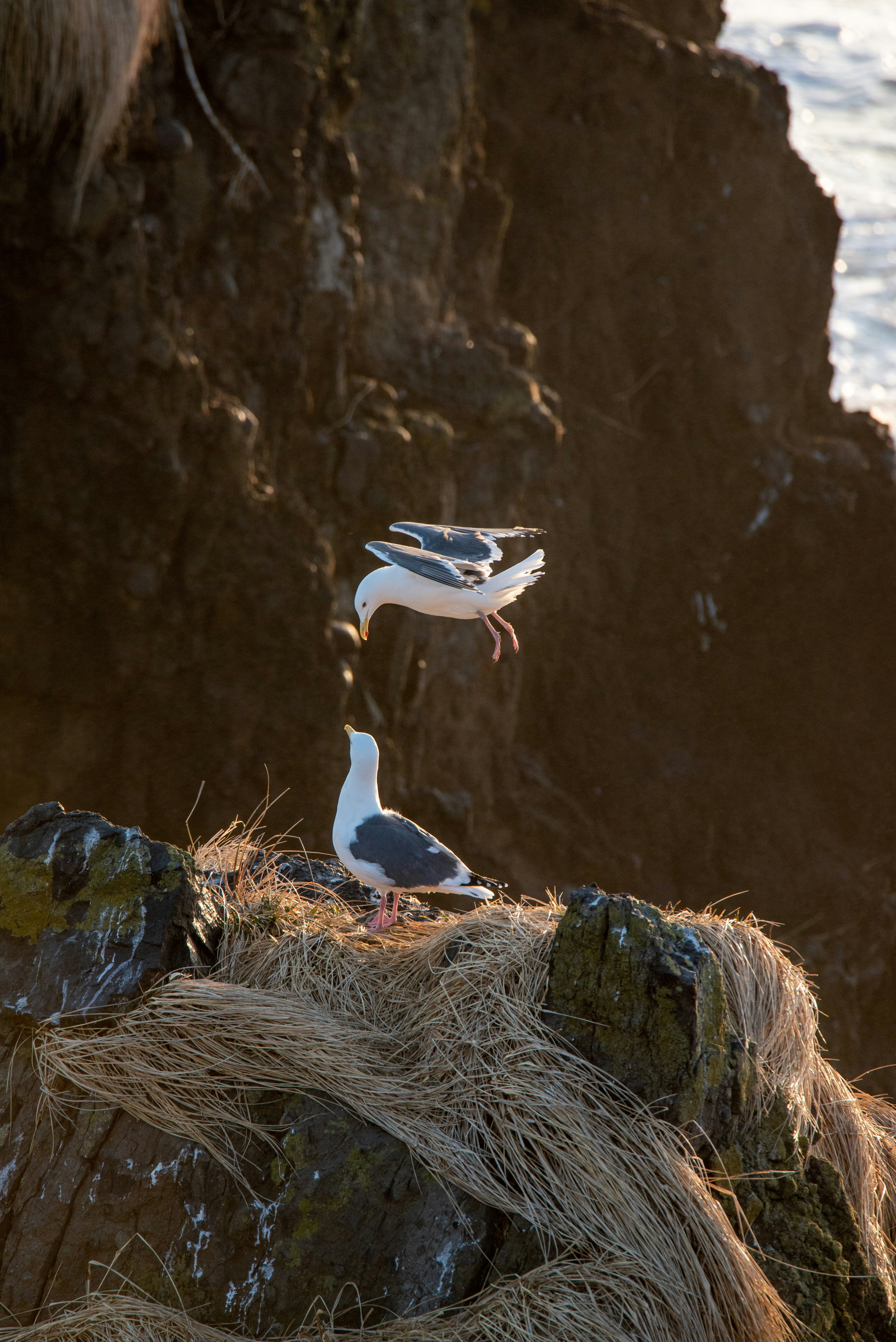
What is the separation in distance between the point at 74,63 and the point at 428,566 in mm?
5293

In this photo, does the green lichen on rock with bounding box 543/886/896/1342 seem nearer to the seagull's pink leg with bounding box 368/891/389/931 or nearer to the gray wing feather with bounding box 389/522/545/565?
the seagull's pink leg with bounding box 368/891/389/931

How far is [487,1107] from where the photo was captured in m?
2.57

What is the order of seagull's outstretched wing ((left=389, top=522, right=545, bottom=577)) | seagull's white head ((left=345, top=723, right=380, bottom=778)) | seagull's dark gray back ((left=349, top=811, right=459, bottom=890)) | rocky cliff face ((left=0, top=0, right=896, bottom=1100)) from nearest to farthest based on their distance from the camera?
seagull's outstretched wing ((left=389, top=522, right=545, bottom=577)) < seagull's dark gray back ((left=349, top=811, right=459, bottom=890)) < seagull's white head ((left=345, top=723, right=380, bottom=778)) < rocky cliff face ((left=0, top=0, right=896, bottom=1100))

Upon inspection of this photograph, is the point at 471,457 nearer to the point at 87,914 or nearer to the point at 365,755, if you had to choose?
the point at 365,755

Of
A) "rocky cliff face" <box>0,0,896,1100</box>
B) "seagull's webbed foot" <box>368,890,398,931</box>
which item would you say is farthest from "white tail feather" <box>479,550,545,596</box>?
"rocky cliff face" <box>0,0,896,1100</box>

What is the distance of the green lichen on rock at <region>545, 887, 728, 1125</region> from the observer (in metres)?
2.61

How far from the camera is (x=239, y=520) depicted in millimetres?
7613

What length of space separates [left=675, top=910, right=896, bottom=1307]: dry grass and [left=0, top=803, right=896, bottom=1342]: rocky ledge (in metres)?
0.12

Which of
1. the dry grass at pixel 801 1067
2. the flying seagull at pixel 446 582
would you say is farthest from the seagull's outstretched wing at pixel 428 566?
the dry grass at pixel 801 1067

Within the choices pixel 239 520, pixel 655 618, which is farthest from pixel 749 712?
pixel 239 520

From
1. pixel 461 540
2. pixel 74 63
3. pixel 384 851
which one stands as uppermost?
pixel 74 63

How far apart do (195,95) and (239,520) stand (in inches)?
119

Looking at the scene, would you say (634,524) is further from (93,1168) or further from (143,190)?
(93,1168)

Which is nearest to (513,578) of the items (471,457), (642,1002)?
(642,1002)
